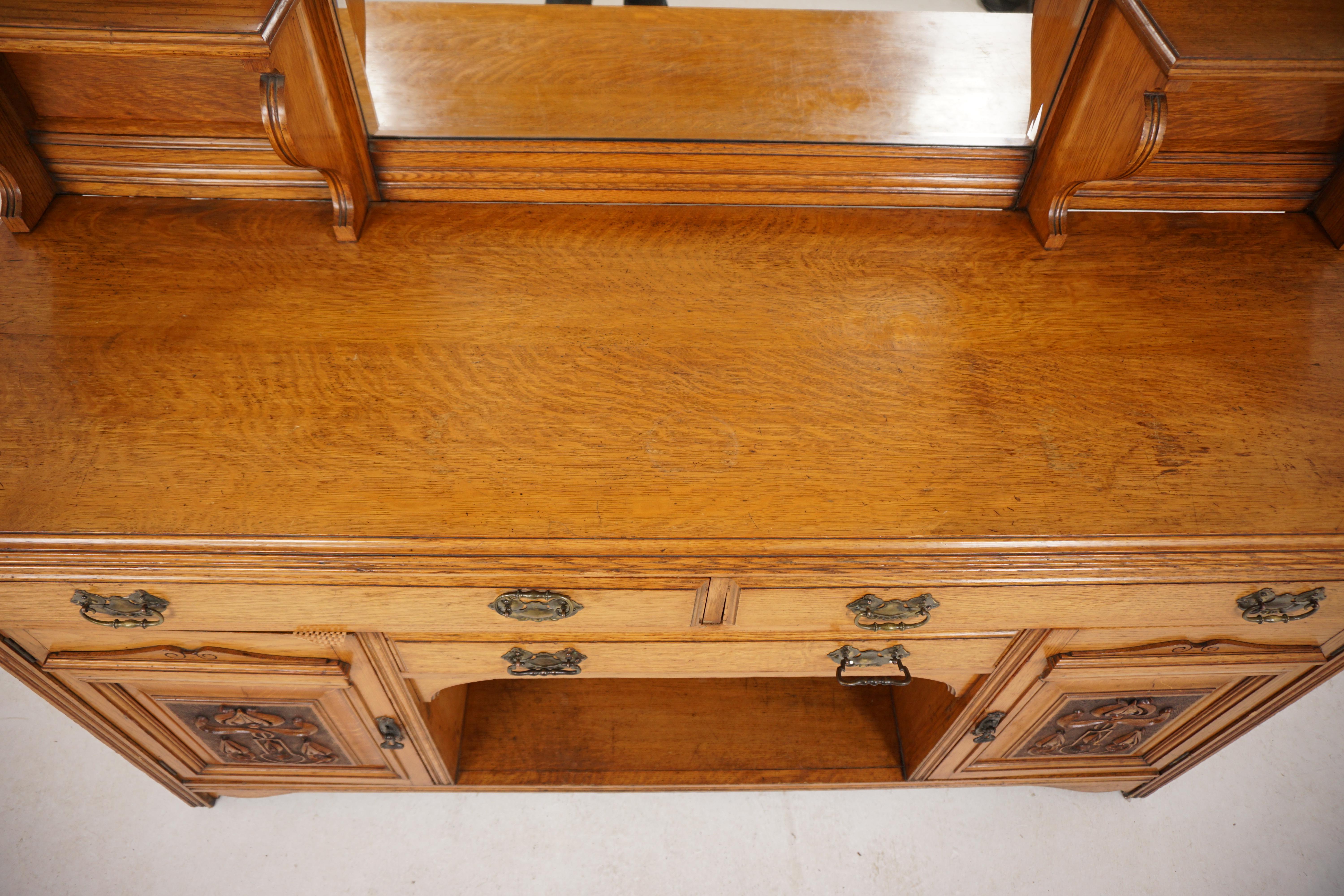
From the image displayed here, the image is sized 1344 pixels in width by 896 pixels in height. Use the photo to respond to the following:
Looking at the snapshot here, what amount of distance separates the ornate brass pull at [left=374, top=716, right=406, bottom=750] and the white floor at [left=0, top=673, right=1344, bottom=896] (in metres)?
0.32

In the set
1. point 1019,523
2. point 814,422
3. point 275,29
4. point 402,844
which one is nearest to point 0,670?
point 402,844

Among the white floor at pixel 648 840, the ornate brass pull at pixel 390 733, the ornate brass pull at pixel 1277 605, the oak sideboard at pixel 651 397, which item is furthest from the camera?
the white floor at pixel 648 840

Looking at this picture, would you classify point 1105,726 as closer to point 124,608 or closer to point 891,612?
point 891,612

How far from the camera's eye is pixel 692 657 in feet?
3.61

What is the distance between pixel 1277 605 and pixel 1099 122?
646 millimetres

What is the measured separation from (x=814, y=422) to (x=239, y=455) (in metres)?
0.65

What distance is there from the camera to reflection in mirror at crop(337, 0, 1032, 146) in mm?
1138

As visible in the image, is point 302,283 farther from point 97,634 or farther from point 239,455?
point 97,634

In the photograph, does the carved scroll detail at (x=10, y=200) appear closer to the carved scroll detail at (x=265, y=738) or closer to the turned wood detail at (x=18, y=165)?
the turned wood detail at (x=18, y=165)

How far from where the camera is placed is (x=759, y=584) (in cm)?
91

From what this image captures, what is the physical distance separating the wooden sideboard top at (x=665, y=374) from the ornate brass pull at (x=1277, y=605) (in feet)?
0.47

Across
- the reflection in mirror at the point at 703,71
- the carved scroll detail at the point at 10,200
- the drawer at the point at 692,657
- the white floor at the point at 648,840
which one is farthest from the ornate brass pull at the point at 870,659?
the carved scroll detail at the point at 10,200

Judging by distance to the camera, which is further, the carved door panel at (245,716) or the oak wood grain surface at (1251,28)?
the carved door panel at (245,716)

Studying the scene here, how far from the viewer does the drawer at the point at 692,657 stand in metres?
1.08
